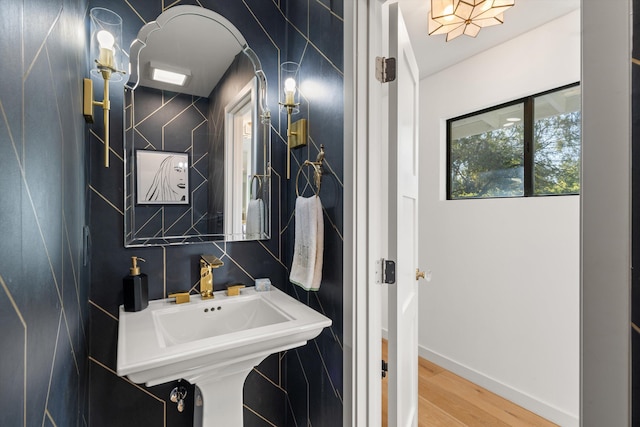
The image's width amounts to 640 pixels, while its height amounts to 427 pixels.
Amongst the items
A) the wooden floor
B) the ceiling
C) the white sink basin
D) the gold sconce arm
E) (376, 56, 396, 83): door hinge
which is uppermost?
the ceiling

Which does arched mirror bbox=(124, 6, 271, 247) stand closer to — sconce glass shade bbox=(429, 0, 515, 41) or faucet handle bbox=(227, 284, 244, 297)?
faucet handle bbox=(227, 284, 244, 297)

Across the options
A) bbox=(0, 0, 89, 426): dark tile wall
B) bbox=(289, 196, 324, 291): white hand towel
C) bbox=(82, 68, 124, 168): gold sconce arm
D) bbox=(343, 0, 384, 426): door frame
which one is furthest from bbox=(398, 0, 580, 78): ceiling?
bbox=(0, 0, 89, 426): dark tile wall

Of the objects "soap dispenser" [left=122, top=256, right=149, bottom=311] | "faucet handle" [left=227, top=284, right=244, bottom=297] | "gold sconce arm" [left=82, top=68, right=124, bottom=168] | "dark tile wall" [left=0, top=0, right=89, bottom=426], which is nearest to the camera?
"dark tile wall" [left=0, top=0, right=89, bottom=426]

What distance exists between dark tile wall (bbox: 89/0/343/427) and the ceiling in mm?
785

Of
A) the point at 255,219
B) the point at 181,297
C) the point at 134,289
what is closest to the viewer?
the point at 134,289

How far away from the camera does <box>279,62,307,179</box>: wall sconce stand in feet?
4.94

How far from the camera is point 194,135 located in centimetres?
144

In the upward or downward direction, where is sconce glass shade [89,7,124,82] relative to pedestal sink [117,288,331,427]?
upward

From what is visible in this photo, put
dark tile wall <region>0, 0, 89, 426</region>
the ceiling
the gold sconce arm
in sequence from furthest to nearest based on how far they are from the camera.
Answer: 1. the ceiling
2. the gold sconce arm
3. dark tile wall <region>0, 0, 89, 426</region>

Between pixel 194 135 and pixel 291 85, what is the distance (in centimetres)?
54

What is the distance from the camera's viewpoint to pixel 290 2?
1.62m

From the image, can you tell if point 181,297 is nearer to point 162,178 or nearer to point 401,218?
point 162,178

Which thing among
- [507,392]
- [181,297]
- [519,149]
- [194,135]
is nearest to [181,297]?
[181,297]

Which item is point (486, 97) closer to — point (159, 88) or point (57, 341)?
point (159, 88)
